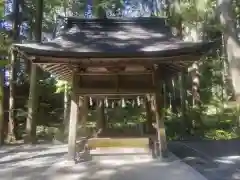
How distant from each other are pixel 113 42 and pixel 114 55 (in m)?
0.92

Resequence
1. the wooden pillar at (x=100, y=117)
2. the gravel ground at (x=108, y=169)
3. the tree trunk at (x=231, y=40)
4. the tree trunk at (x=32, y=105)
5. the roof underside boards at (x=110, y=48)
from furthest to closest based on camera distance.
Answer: the tree trunk at (x=32, y=105)
the wooden pillar at (x=100, y=117)
the tree trunk at (x=231, y=40)
the roof underside boards at (x=110, y=48)
the gravel ground at (x=108, y=169)

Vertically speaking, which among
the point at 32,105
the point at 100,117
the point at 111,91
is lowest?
the point at 100,117

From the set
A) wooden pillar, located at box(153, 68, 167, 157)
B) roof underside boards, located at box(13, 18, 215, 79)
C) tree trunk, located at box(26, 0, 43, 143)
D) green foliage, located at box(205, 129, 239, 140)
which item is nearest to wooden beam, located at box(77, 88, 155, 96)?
wooden pillar, located at box(153, 68, 167, 157)

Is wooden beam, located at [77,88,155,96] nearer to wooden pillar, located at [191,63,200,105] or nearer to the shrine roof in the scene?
the shrine roof

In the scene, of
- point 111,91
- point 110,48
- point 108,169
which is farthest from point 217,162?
point 110,48

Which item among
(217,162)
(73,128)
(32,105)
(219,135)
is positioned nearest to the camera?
(73,128)

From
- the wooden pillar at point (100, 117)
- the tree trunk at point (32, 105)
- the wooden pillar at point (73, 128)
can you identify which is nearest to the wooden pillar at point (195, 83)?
the wooden pillar at point (100, 117)

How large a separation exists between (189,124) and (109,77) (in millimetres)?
7272

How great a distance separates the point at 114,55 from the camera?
17.9ft

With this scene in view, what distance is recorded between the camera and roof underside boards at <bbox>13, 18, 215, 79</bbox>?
5.39 meters

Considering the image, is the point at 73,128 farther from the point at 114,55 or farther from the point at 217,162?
the point at 217,162

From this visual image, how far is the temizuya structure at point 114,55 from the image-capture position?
5438 mm

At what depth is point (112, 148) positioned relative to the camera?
6.97 meters

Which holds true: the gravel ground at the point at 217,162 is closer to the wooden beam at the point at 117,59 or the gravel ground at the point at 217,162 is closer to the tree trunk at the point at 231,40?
the wooden beam at the point at 117,59
